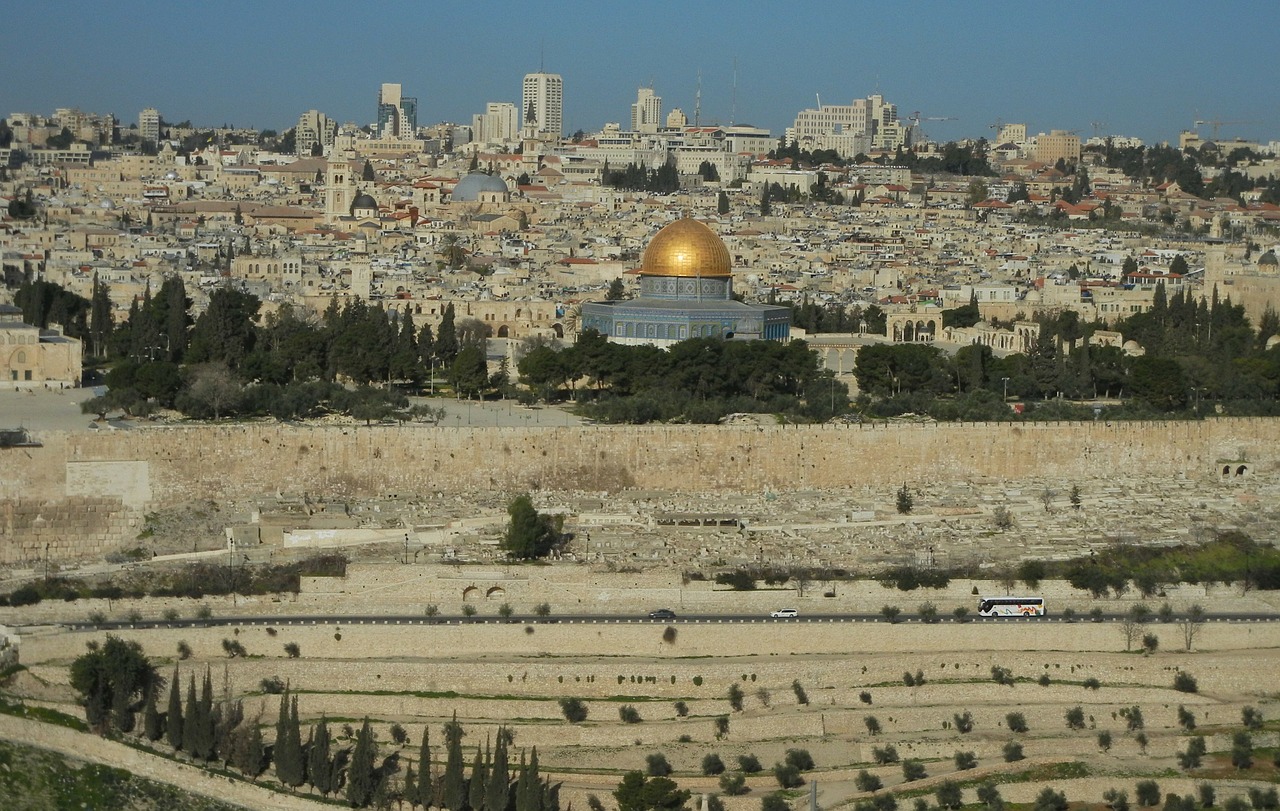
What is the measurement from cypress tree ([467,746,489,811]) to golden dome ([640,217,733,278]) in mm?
26466

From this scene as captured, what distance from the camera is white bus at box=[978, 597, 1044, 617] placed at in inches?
1110

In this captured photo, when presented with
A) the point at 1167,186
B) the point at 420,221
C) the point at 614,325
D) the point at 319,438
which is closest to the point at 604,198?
the point at 420,221

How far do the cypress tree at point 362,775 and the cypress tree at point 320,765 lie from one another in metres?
0.21

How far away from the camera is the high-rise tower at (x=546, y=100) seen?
14125 cm

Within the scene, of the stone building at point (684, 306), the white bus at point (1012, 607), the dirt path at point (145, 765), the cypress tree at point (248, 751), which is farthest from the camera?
the stone building at point (684, 306)

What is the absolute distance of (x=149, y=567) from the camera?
30516 mm

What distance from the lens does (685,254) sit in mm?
49344

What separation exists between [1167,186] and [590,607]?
3057 inches

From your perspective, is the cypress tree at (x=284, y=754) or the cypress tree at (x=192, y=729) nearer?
the cypress tree at (x=284, y=754)

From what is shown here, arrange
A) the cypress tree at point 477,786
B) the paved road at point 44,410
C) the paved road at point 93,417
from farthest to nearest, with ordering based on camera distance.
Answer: the paved road at point 93,417, the paved road at point 44,410, the cypress tree at point 477,786

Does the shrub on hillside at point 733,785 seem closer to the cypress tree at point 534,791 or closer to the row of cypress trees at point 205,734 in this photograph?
the cypress tree at point 534,791

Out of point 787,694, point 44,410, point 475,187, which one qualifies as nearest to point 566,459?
point 44,410

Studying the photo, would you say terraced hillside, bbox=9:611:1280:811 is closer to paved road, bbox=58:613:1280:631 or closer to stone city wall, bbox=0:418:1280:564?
paved road, bbox=58:613:1280:631

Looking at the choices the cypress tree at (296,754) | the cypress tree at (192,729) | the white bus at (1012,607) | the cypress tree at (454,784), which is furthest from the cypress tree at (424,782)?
the white bus at (1012,607)
